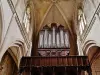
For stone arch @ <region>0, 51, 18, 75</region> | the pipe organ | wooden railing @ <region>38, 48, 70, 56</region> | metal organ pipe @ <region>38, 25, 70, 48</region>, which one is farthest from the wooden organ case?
metal organ pipe @ <region>38, 25, 70, 48</region>

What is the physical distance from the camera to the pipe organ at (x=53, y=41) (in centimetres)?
1119

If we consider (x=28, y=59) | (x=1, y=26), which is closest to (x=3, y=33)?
(x=1, y=26)

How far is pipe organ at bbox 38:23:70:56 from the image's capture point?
11.2 m

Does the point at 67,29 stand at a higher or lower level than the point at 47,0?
lower

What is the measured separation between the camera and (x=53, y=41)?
490 inches

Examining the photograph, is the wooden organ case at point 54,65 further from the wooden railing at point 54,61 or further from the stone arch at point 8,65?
the stone arch at point 8,65

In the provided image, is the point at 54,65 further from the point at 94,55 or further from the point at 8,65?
the point at 94,55

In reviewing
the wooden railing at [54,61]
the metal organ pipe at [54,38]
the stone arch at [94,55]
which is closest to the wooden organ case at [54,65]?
the wooden railing at [54,61]

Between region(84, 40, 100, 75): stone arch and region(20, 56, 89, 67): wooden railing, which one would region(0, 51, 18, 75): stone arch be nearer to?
region(20, 56, 89, 67): wooden railing

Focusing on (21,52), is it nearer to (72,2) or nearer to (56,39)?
(56,39)

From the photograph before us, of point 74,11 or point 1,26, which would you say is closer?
point 1,26

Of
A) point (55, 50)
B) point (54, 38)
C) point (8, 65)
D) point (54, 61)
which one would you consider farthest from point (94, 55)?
point (8, 65)

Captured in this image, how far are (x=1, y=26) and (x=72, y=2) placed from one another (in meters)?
7.92

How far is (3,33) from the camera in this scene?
6461 millimetres
